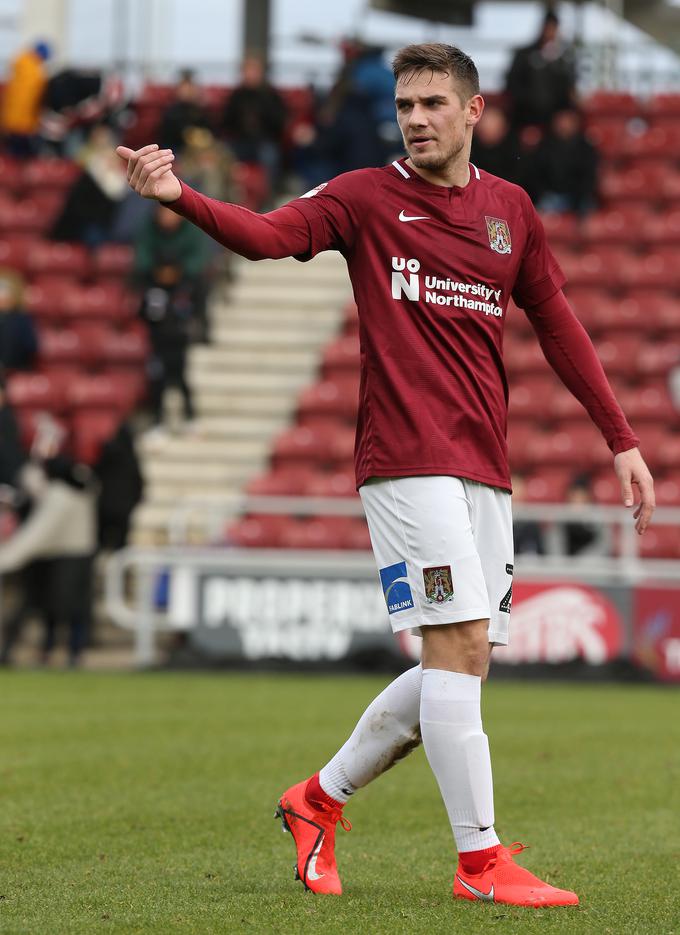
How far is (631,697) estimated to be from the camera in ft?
40.4

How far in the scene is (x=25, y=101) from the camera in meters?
20.1

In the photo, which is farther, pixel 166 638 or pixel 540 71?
pixel 540 71

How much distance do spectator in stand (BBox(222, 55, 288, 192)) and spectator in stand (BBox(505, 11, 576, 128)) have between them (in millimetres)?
2674

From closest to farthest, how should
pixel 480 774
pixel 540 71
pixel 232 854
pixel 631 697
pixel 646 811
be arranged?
1. pixel 480 774
2. pixel 232 854
3. pixel 646 811
4. pixel 631 697
5. pixel 540 71

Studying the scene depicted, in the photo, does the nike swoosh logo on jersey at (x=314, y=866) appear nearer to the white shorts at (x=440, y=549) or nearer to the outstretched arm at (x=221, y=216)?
the white shorts at (x=440, y=549)

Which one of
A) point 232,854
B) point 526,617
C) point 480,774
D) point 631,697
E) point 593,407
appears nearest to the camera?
point 480,774

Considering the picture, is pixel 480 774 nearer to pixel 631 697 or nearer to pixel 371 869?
pixel 371 869

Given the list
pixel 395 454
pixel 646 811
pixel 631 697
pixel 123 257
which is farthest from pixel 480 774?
pixel 123 257

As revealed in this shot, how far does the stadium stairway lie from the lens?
16547 mm

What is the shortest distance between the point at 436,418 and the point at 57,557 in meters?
10.4

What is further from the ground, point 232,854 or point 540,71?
point 540,71

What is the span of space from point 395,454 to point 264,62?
18.3 metres

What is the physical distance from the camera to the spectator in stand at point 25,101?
1991 centimetres

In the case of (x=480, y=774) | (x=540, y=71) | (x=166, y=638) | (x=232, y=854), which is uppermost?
(x=540, y=71)
